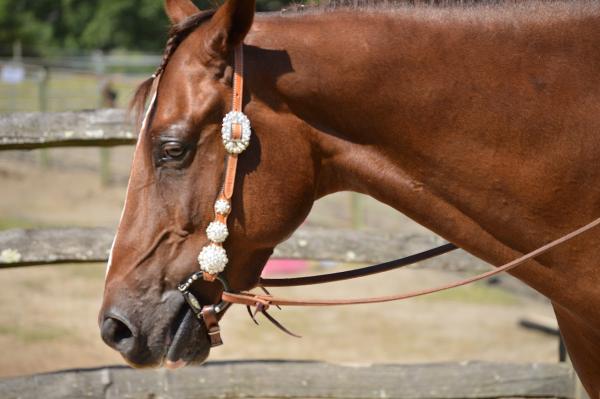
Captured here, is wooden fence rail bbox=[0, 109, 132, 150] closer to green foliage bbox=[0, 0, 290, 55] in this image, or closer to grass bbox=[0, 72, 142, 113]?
grass bbox=[0, 72, 142, 113]

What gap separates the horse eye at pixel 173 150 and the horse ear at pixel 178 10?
1.64 ft

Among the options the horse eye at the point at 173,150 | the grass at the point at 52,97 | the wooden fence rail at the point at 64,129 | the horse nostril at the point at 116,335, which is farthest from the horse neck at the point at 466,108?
the grass at the point at 52,97

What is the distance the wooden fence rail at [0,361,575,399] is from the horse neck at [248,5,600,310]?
2.01 meters

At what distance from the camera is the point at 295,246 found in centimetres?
426

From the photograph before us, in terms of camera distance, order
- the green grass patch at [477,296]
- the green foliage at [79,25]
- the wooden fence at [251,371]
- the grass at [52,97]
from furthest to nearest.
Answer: the green foliage at [79,25] < the grass at [52,97] < the green grass patch at [477,296] < the wooden fence at [251,371]

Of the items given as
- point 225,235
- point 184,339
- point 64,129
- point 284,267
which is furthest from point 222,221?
point 284,267

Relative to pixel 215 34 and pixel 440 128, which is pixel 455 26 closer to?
pixel 440 128

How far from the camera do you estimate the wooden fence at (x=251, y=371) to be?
3900 millimetres

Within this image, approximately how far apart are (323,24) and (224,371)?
7.67 feet

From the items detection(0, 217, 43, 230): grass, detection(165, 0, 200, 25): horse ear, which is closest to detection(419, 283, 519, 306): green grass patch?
detection(0, 217, 43, 230): grass

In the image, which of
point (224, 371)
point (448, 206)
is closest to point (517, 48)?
point (448, 206)

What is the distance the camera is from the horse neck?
2.21 metres

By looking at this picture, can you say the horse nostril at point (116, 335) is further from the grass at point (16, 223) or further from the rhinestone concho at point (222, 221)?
the grass at point (16, 223)

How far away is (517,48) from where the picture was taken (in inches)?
88.0
